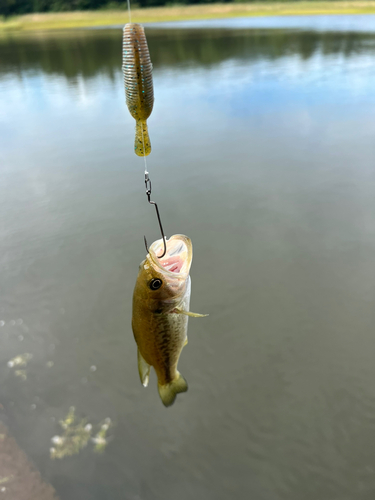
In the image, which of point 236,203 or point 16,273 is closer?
point 16,273

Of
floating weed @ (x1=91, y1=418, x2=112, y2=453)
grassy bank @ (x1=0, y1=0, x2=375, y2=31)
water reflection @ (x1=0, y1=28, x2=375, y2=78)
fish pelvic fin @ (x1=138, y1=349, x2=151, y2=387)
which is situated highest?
grassy bank @ (x1=0, y1=0, x2=375, y2=31)

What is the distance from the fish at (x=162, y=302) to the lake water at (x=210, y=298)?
6.54ft

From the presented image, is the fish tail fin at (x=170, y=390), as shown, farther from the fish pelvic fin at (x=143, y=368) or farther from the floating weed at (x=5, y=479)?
the floating weed at (x=5, y=479)

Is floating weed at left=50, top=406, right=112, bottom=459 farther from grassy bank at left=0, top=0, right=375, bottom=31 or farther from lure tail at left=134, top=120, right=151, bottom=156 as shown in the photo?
grassy bank at left=0, top=0, right=375, bottom=31

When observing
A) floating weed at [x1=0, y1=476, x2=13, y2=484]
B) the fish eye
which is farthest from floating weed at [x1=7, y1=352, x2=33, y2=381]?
the fish eye

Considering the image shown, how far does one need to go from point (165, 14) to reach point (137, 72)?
2124 inches

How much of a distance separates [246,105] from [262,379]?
998 cm

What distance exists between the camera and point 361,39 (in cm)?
2216

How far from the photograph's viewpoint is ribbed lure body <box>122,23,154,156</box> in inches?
50.5

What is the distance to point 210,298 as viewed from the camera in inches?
191

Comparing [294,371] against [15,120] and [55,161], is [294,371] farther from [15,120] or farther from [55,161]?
[15,120]

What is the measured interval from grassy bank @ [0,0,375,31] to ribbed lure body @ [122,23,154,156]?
50.5 m

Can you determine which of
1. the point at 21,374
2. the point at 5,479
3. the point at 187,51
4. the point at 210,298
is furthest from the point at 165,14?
the point at 5,479

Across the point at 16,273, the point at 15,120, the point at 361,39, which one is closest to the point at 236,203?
the point at 16,273
